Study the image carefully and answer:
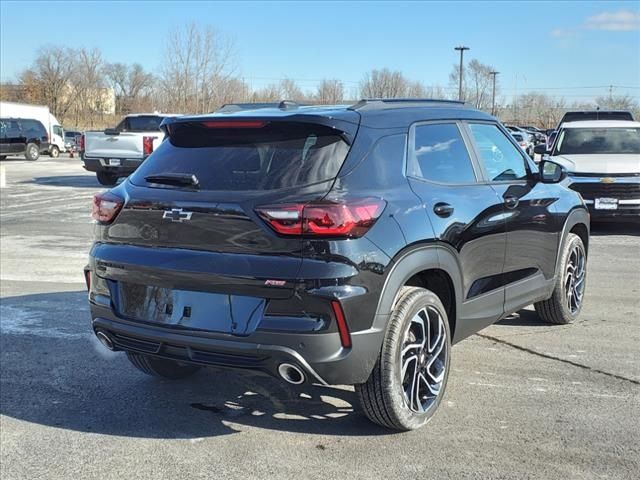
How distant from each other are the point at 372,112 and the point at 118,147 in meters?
15.6

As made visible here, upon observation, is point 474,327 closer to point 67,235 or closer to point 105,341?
point 105,341

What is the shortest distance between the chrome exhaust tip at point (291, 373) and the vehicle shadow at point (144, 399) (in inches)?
25.8

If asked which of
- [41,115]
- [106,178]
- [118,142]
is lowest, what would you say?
[106,178]

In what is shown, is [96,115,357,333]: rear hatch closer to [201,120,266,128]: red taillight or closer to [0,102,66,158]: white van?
[201,120,266,128]: red taillight

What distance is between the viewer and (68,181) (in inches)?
902

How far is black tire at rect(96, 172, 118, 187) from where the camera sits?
19797 millimetres

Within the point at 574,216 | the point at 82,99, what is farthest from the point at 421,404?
the point at 82,99

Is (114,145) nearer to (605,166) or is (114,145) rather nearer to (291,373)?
(605,166)

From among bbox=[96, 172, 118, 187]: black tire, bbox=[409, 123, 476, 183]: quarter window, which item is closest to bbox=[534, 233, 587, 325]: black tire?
bbox=[409, 123, 476, 183]: quarter window

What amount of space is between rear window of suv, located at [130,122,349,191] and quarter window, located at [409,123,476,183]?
23.9 inches

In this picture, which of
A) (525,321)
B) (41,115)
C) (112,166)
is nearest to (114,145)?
(112,166)

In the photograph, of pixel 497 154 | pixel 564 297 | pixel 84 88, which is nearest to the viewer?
pixel 497 154

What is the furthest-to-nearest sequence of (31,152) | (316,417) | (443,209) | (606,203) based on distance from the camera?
(31,152), (606,203), (316,417), (443,209)

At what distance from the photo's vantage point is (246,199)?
347 centimetres
